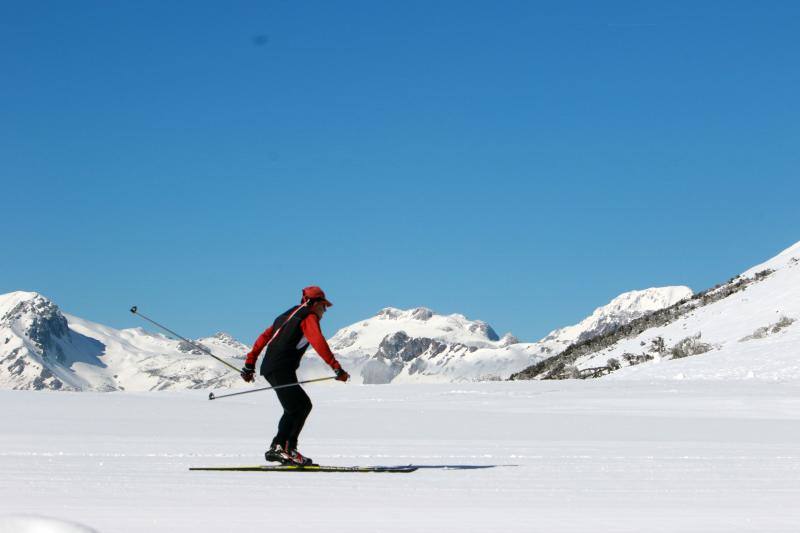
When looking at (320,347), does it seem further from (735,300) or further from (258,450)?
(735,300)

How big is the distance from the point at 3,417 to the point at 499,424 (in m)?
7.60

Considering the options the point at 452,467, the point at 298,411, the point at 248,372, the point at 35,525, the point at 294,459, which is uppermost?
the point at 248,372

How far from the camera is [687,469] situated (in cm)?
1004

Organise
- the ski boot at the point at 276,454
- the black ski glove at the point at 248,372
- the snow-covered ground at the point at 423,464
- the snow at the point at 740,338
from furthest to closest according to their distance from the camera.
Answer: the snow at the point at 740,338, the black ski glove at the point at 248,372, the ski boot at the point at 276,454, the snow-covered ground at the point at 423,464

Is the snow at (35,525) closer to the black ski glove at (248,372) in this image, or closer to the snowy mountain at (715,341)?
the black ski glove at (248,372)

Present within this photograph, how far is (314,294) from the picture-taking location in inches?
421

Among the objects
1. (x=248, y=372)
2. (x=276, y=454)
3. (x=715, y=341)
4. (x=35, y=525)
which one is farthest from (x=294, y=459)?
(x=715, y=341)

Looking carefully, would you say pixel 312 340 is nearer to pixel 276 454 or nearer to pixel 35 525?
pixel 276 454

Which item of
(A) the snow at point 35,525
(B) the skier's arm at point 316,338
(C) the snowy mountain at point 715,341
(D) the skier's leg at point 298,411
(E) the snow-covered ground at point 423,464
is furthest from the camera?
(C) the snowy mountain at point 715,341

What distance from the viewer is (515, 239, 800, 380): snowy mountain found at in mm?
28188

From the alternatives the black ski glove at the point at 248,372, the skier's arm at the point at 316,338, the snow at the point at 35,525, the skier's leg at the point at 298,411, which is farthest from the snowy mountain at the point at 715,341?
the snow at the point at 35,525

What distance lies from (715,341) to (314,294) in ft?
87.3

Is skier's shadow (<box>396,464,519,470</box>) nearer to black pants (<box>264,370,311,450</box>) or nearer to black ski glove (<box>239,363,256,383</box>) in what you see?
black pants (<box>264,370,311,450</box>)

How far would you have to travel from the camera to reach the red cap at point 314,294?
10.7 meters
